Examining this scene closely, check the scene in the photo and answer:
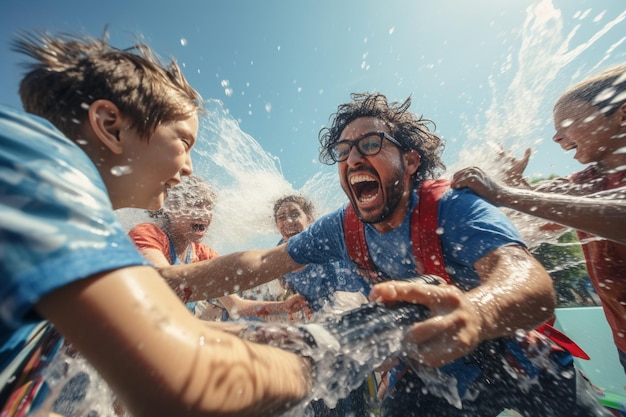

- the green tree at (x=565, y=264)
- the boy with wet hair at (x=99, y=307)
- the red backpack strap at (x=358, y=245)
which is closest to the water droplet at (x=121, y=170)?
the boy with wet hair at (x=99, y=307)

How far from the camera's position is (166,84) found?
6.20 feet

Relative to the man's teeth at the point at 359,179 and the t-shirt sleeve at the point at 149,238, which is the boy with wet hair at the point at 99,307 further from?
the man's teeth at the point at 359,179

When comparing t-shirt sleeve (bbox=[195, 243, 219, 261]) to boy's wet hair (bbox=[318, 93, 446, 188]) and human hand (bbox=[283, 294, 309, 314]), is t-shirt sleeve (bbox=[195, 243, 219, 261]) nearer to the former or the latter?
human hand (bbox=[283, 294, 309, 314])

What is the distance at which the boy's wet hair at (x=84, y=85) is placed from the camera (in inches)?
60.3

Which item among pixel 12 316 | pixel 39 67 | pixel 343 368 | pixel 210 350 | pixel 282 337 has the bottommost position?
pixel 343 368

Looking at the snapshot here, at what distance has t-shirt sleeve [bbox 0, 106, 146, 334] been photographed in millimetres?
581

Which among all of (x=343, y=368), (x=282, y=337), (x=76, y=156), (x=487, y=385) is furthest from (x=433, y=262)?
(x=76, y=156)

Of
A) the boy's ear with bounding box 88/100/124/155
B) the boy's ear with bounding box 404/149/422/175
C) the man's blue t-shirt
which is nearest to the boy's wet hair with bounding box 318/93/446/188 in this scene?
the boy's ear with bounding box 404/149/422/175

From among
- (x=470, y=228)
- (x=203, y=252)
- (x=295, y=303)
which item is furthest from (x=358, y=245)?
(x=203, y=252)

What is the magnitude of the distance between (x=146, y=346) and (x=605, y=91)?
3921mm

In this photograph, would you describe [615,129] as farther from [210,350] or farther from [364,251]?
[210,350]

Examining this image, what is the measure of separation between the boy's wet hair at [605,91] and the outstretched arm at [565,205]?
824mm

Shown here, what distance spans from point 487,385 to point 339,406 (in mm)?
2435

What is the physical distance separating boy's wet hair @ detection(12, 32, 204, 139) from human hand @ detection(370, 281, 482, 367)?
1620 mm
